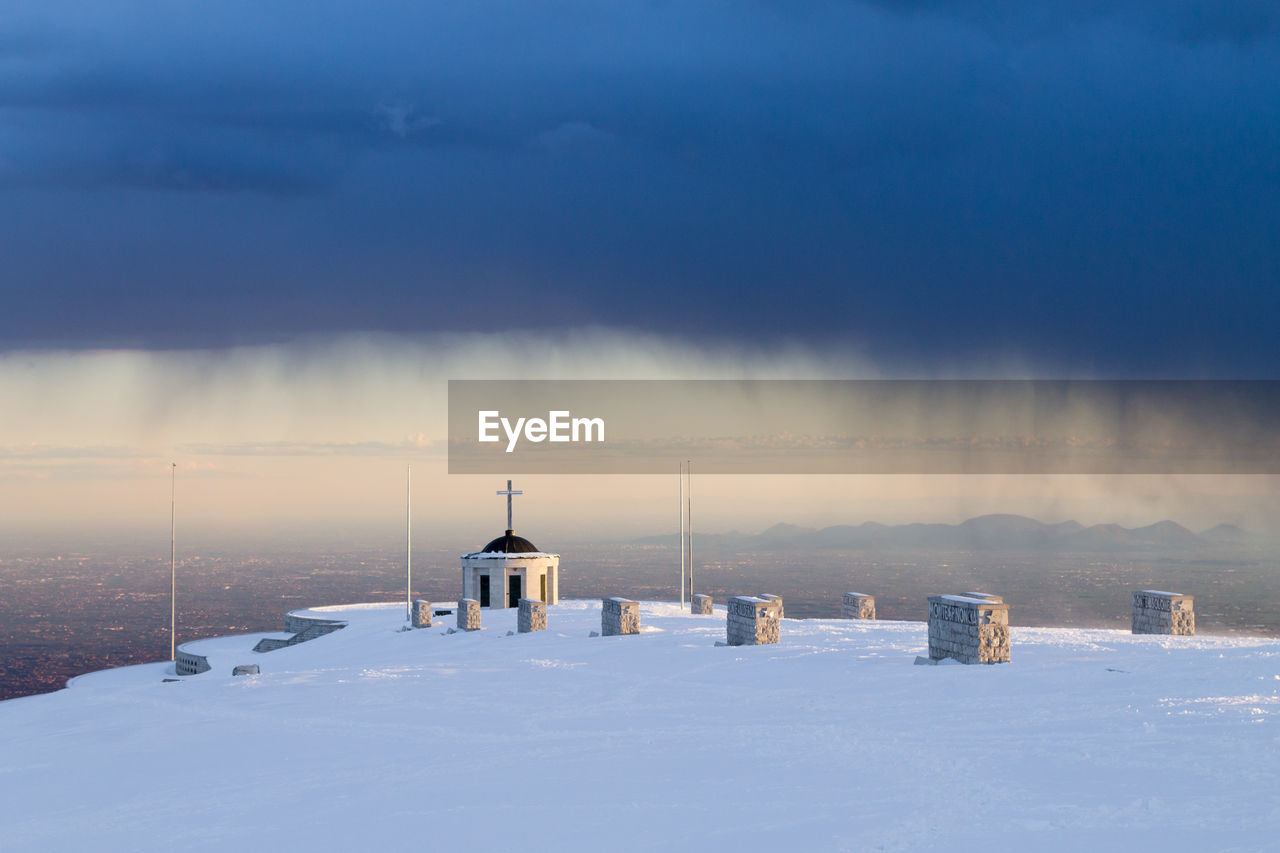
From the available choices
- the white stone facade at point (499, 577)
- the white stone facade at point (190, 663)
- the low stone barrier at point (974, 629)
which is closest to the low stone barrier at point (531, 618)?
the white stone facade at point (499, 577)

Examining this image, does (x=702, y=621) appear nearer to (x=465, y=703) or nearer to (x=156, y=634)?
(x=465, y=703)

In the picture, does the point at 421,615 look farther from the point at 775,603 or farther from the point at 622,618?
the point at 775,603

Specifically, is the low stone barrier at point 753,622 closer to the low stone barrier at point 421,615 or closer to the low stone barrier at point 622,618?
the low stone barrier at point 622,618

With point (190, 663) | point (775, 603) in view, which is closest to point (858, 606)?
point (775, 603)

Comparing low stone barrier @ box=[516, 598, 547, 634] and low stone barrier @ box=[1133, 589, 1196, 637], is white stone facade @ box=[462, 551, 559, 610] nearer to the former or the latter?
low stone barrier @ box=[516, 598, 547, 634]

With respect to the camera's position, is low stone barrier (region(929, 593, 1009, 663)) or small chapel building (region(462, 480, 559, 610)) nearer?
low stone barrier (region(929, 593, 1009, 663))

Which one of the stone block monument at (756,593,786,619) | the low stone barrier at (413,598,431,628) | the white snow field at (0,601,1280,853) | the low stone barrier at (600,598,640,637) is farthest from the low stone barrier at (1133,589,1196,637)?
the low stone barrier at (413,598,431,628)
